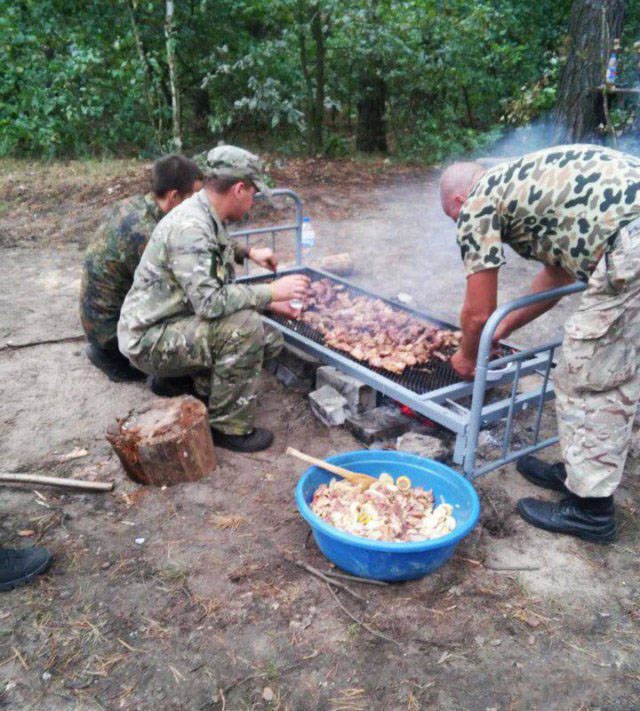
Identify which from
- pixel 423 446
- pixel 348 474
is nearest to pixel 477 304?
pixel 423 446

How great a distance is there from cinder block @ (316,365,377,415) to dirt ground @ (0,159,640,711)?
0.76 ft

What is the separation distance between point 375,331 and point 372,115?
9.89m

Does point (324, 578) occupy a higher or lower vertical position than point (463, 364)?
lower

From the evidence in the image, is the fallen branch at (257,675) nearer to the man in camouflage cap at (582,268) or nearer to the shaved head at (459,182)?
the man in camouflage cap at (582,268)

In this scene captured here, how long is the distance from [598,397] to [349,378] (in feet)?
5.45

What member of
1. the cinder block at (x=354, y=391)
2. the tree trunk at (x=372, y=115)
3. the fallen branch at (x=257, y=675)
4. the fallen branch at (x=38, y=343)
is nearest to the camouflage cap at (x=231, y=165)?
the cinder block at (x=354, y=391)

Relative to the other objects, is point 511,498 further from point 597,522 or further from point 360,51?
point 360,51

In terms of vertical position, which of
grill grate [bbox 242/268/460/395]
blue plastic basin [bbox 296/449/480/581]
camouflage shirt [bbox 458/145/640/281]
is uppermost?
camouflage shirt [bbox 458/145/640/281]

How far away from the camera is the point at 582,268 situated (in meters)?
2.90

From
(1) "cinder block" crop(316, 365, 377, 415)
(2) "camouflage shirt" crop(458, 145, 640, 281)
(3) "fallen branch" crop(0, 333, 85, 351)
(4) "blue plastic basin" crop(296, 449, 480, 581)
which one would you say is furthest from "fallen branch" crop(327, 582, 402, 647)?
(3) "fallen branch" crop(0, 333, 85, 351)

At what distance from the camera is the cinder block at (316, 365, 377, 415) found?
404 cm

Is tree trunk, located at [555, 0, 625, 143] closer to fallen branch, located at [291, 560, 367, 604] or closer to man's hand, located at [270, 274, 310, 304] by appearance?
man's hand, located at [270, 274, 310, 304]

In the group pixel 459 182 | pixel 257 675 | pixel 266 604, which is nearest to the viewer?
pixel 257 675

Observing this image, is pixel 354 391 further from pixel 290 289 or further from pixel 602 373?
pixel 602 373
